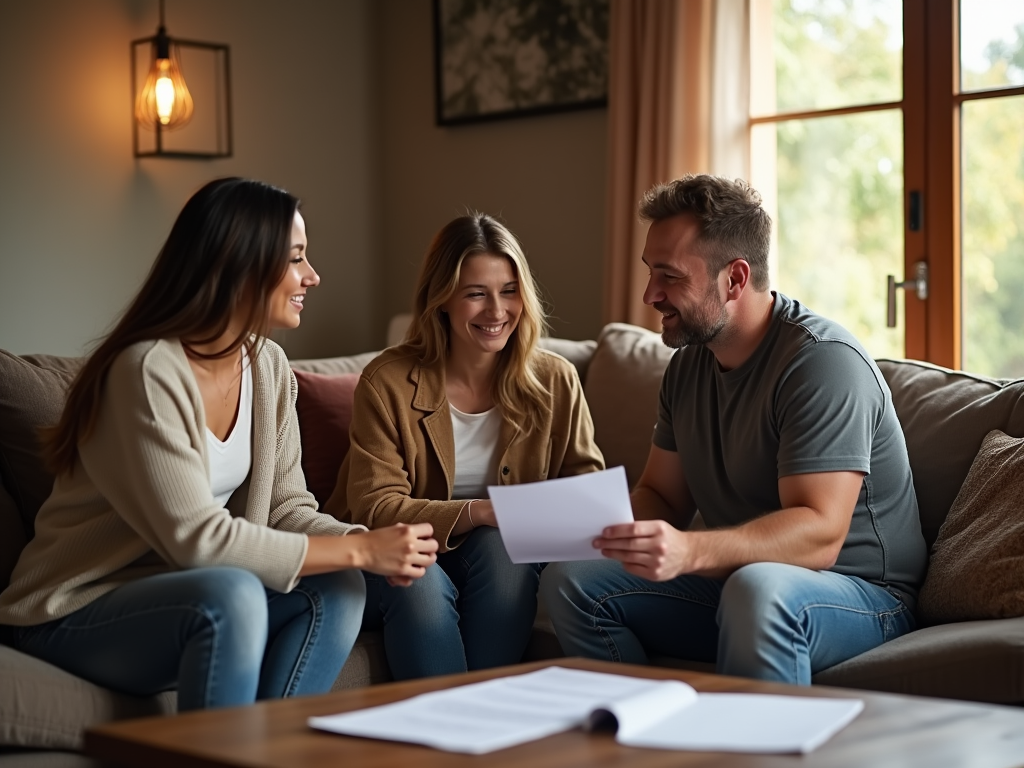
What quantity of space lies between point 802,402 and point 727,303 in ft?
0.85

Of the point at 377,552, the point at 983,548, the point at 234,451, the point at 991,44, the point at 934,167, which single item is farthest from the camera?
the point at 934,167

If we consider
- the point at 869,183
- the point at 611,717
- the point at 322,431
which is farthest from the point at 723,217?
the point at 869,183

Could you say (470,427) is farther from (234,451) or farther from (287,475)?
(234,451)

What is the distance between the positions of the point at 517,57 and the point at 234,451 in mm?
2760

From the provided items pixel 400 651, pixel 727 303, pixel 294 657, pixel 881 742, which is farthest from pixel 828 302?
pixel 881 742

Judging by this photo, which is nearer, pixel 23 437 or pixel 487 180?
pixel 23 437

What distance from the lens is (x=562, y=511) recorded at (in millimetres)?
1915

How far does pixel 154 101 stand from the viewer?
416 centimetres

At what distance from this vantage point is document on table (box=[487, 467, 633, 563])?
6.17 feet

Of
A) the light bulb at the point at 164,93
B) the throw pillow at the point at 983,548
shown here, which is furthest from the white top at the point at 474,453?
the light bulb at the point at 164,93

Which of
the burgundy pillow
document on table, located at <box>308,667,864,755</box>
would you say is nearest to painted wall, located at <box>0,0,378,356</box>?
the burgundy pillow

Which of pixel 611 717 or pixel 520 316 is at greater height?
pixel 520 316

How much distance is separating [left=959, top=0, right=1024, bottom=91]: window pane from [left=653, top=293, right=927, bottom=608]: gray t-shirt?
59.4 inches

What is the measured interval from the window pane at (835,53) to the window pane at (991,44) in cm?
18
